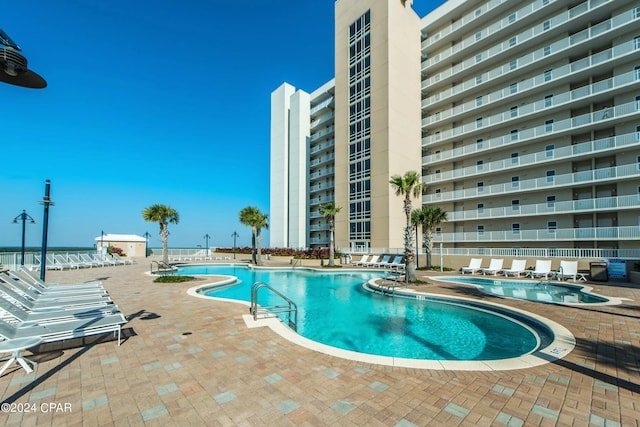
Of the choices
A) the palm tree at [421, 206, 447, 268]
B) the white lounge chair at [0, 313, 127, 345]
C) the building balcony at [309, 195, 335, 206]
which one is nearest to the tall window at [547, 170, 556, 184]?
the palm tree at [421, 206, 447, 268]

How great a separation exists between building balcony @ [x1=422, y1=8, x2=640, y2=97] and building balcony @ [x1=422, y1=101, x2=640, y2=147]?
12.3ft

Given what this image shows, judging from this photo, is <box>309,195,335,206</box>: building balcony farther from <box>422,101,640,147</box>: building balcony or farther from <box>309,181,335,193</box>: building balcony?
<box>422,101,640,147</box>: building balcony

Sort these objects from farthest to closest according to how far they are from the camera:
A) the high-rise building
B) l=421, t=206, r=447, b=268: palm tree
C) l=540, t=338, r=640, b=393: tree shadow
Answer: l=421, t=206, r=447, b=268: palm tree, the high-rise building, l=540, t=338, r=640, b=393: tree shadow

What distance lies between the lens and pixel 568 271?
15438 millimetres

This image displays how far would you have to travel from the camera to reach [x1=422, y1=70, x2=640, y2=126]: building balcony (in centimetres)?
1905

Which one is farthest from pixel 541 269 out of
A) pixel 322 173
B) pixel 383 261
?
pixel 322 173

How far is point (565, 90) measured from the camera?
22125 mm

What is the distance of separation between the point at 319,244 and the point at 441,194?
16213mm

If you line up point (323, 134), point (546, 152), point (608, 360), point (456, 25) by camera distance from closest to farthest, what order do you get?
1. point (608, 360)
2. point (546, 152)
3. point (456, 25)
4. point (323, 134)

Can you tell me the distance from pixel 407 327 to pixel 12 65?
30.4 ft

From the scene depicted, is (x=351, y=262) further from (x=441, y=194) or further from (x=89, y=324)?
(x=89, y=324)

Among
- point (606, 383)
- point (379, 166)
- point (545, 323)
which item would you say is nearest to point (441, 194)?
point (379, 166)

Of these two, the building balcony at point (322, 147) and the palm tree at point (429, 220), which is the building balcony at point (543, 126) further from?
the building balcony at point (322, 147)

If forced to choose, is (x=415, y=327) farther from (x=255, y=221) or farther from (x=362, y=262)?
(x=255, y=221)
